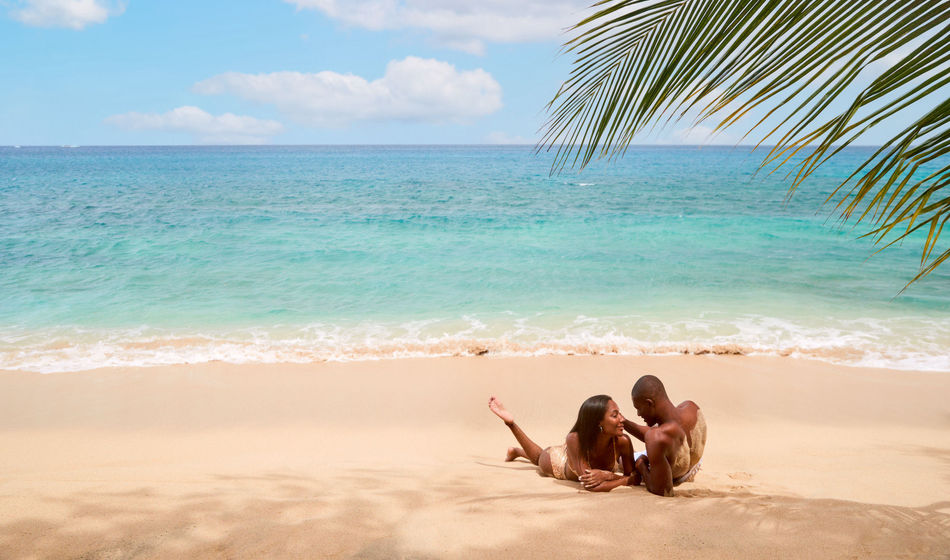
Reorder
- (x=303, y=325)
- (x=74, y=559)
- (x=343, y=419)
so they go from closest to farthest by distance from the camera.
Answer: (x=74, y=559), (x=343, y=419), (x=303, y=325)

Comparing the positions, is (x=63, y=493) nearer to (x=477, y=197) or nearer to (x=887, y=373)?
(x=887, y=373)

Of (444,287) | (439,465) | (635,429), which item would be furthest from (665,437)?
(444,287)

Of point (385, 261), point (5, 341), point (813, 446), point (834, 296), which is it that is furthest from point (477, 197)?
point (813, 446)

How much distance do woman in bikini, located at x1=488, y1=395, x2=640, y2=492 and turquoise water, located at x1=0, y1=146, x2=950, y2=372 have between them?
3725mm

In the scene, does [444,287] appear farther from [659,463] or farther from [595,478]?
[659,463]

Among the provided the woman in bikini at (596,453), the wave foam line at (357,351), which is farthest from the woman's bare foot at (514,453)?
the wave foam line at (357,351)

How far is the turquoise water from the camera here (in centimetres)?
835

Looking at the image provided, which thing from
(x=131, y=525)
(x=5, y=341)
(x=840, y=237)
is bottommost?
(x=5, y=341)

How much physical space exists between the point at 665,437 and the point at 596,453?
52 cm

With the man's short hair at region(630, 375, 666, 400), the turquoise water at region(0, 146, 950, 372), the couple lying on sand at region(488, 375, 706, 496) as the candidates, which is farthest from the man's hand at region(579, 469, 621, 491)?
the turquoise water at region(0, 146, 950, 372)

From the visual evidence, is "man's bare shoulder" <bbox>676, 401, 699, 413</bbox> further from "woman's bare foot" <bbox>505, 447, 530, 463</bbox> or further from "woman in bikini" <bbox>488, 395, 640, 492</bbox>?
"woman's bare foot" <bbox>505, 447, 530, 463</bbox>

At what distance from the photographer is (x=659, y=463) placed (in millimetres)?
3789

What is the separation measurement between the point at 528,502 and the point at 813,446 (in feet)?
10.6

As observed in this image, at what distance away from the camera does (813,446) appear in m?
5.28
